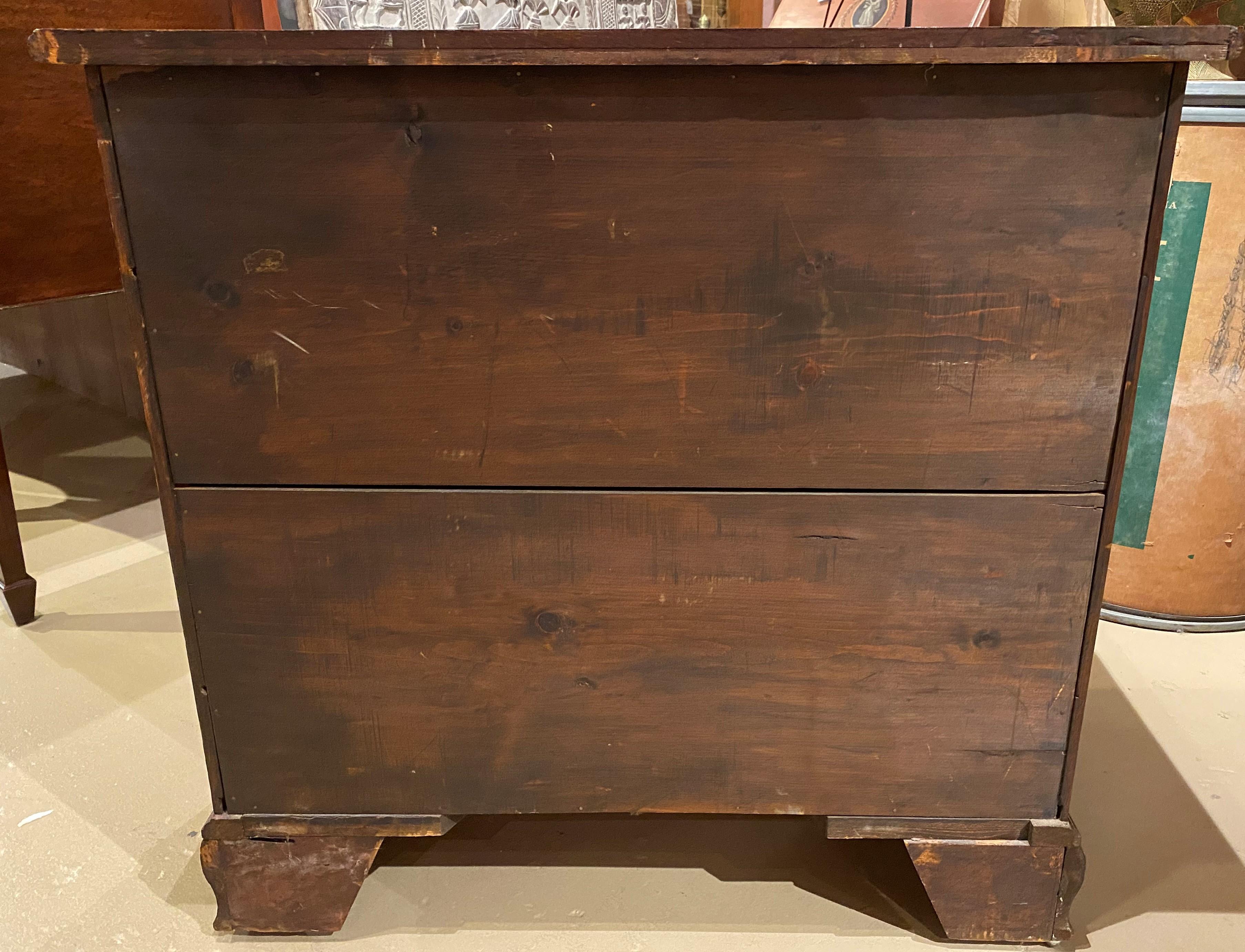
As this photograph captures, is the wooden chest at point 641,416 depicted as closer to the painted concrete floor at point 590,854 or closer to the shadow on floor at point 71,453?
the painted concrete floor at point 590,854

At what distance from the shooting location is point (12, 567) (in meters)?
1.39

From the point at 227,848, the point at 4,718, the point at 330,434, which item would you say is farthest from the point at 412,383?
the point at 4,718

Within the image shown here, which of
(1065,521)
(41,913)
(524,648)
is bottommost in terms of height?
(41,913)

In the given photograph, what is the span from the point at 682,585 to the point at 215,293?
43 centimetres

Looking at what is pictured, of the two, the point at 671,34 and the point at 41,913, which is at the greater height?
the point at 671,34

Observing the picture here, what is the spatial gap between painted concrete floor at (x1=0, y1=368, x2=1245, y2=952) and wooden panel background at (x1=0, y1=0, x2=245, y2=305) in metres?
0.55

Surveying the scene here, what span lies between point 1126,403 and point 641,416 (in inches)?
14.6

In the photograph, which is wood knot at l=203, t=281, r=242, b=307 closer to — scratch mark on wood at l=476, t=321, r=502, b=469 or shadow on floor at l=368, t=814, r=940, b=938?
scratch mark on wood at l=476, t=321, r=502, b=469

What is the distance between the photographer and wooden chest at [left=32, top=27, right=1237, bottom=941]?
663 mm

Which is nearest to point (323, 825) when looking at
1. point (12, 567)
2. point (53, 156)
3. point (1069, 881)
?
point (1069, 881)

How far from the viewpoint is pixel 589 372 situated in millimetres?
726

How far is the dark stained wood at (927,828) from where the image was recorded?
2.77ft

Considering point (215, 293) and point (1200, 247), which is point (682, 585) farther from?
point (1200, 247)

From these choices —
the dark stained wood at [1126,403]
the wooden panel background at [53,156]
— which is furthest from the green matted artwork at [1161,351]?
the wooden panel background at [53,156]
